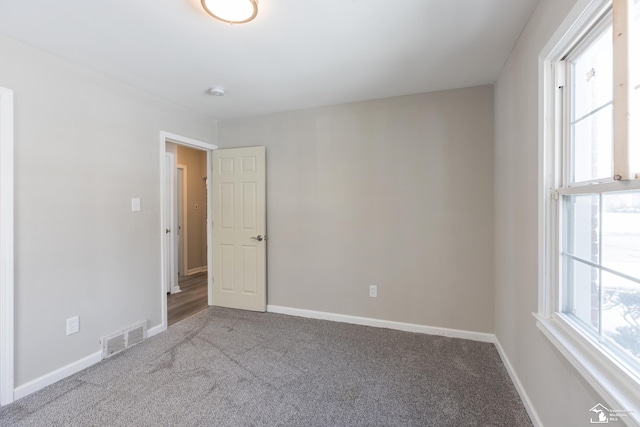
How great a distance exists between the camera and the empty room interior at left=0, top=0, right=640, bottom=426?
1304 mm

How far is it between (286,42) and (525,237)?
82.2 inches

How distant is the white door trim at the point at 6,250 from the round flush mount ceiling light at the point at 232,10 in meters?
1.58

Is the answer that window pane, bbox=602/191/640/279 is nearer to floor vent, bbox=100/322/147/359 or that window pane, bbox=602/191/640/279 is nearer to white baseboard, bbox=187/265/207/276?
floor vent, bbox=100/322/147/359

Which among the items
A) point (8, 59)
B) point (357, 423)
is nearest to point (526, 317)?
point (357, 423)

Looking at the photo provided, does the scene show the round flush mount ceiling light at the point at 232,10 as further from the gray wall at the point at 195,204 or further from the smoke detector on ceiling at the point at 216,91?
the gray wall at the point at 195,204

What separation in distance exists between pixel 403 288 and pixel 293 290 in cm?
131

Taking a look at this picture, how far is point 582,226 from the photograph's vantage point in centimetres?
132

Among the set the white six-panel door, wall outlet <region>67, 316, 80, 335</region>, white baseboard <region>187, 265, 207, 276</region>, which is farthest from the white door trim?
white baseboard <region>187, 265, 207, 276</region>

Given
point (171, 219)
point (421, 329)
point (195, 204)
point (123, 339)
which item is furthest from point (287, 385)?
point (195, 204)

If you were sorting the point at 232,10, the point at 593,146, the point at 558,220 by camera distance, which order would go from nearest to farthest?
1. the point at 593,146
2. the point at 558,220
3. the point at 232,10

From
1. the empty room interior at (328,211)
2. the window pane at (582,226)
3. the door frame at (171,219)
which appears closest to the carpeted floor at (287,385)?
the empty room interior at (328,211)

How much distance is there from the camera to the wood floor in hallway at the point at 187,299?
347cm

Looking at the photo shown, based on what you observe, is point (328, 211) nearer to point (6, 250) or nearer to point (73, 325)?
point (73, 325)

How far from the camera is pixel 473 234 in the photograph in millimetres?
2730
